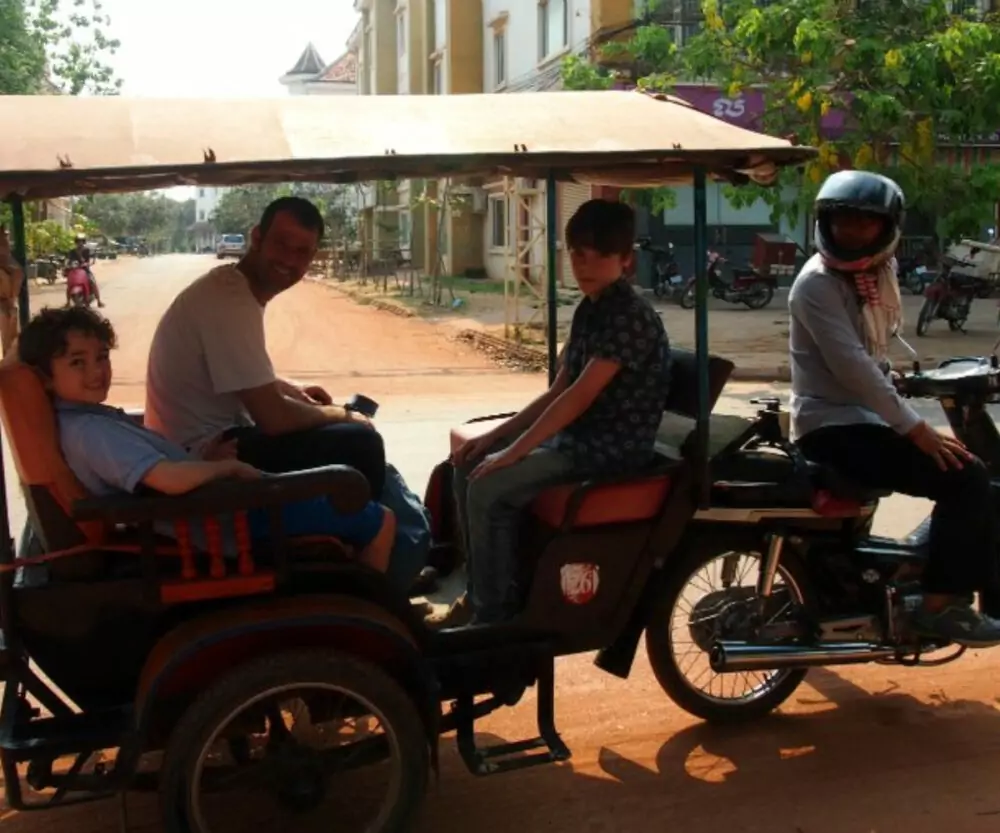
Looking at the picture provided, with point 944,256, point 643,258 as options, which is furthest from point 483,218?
point 944,256

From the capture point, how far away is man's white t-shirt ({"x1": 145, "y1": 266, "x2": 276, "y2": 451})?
326 cm

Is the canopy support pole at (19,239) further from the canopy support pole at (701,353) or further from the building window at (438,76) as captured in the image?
the building window at (438,76)

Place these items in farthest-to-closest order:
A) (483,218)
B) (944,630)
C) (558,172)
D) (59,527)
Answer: (483,218) < (558,172) < (944,630) < (59,527)

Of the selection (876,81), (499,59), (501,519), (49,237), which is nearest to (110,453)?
(501,519)

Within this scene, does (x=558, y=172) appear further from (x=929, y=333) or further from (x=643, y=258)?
(x=643, y=258)

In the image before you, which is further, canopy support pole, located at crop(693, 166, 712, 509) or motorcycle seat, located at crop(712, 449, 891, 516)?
motorcycle seat, located at crop(712, 449, 891, 516)

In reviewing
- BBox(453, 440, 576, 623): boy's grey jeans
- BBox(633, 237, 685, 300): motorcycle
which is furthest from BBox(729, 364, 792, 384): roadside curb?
BBox(453, 440, 576, 623): boy's grey jeans

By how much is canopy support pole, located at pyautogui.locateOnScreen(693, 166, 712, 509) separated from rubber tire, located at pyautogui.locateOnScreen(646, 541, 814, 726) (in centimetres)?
29

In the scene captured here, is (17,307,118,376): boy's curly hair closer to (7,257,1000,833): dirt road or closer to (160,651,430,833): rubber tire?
(160,651,430,833): rubber tire

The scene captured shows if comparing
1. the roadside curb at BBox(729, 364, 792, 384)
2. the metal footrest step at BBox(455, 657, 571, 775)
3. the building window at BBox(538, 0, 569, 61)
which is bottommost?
the metal footrest step at BBox(455, 657, 571, 775)

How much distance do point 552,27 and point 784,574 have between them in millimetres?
23850

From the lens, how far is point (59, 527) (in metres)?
2.79

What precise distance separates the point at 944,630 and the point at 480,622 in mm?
1508

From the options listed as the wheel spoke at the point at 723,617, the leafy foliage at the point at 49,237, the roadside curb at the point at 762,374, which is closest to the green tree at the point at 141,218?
the leafy foliage at the point at 49,237
